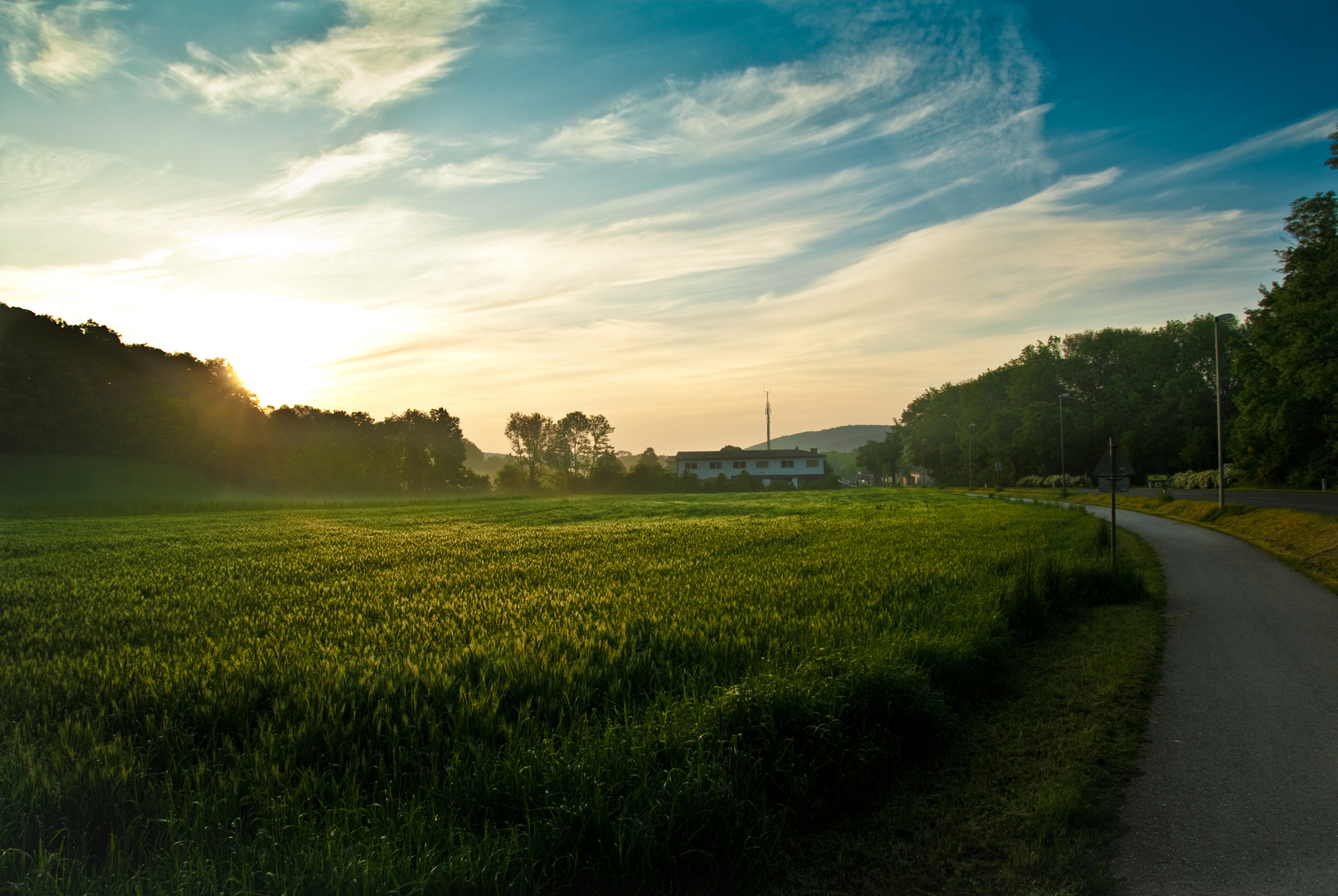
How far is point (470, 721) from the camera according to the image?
517 cm

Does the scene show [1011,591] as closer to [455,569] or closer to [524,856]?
[524,856]

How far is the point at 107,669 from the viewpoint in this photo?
667cm

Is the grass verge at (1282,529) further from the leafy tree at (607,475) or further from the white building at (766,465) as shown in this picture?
the white building at (766,465)

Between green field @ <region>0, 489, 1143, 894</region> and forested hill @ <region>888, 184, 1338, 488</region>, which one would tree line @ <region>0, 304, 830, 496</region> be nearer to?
green field @ <region>0, 489, 1143, 894</region>

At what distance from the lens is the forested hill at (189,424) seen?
142ft

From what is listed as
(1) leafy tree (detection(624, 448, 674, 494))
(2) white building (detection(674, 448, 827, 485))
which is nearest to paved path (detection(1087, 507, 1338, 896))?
(1) leafy tree (detection(624, 448, 674, 494))

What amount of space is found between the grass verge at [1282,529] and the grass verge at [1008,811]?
1246 centimetres

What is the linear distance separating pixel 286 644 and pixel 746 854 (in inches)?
249

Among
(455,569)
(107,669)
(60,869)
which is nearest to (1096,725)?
(60,869)

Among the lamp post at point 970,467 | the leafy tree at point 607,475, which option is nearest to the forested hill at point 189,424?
the leafy tree at point 607,475

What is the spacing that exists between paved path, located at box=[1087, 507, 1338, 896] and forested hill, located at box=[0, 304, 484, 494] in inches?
1853

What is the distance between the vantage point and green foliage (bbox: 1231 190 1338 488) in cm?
2883

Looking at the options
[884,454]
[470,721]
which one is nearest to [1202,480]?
[470,721]

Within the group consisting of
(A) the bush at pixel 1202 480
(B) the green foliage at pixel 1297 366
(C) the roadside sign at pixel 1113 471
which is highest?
(B) the green foliage at pixel 1297 366
